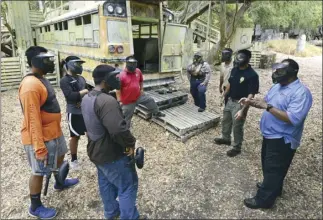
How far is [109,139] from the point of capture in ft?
8.99

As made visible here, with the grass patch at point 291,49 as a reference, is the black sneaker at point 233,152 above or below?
below

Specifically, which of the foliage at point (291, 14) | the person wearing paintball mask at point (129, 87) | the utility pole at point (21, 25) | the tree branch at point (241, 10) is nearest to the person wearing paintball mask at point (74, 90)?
the person wearing paintball mask at point (129, 87)

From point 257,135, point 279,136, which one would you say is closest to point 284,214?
point 279,136

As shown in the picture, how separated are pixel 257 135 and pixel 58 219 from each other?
14.8 feet

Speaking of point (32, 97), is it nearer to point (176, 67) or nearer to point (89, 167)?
point (89, 167)

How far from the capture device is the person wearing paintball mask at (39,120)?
9.25 feet

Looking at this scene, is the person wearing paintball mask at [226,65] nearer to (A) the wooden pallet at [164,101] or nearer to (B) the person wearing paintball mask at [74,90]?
(A) the wooden pallet at [164,101]

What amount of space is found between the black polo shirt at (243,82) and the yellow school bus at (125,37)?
10.1ft

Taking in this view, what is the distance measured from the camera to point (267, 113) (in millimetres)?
3342

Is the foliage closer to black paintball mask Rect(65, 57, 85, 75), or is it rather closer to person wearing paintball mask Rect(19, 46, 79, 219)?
black paintball mask Rect(65, 57, 85, 75)

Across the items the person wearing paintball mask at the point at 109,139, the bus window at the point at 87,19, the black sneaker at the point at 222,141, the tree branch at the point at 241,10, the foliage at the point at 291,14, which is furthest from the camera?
the foliage at the point at 291,14

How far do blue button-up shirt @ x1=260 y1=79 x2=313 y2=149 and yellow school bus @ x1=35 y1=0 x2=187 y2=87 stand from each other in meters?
4.15

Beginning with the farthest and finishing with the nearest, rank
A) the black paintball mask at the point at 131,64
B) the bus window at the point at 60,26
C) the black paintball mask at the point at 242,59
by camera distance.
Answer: the bus window at the point at 60,26
the black paintball mask at the point at 131,64
the black paintball mask at the point at 242,59

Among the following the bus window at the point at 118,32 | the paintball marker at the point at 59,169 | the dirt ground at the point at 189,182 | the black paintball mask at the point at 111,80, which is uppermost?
the bus window at the point at 118,32
